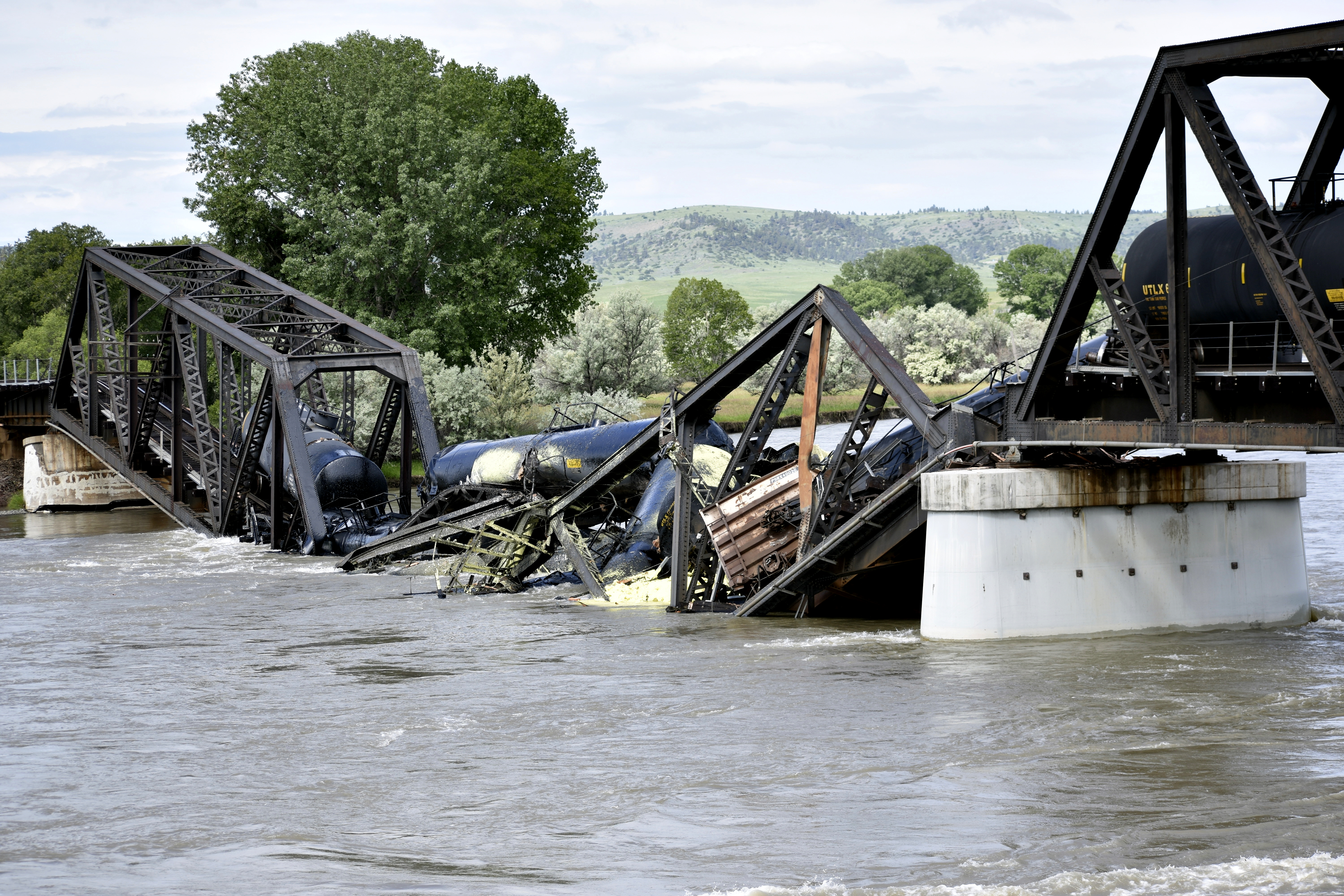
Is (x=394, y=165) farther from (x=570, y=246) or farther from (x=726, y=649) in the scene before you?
(x=726, y=649)

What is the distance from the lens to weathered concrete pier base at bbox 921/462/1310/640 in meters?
19.2

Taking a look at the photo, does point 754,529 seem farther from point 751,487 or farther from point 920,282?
point 920,282

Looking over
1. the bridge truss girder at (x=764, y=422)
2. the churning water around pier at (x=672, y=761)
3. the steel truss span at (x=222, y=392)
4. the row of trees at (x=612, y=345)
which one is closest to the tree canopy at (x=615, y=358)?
the row of trees at (x=612, y=345)

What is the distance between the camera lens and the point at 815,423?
2219 cm

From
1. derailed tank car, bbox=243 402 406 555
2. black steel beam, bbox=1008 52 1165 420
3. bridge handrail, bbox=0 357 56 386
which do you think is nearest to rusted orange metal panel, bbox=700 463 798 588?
black steel beam, bbox=1008 52 1165 420

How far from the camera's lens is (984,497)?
1914 cm

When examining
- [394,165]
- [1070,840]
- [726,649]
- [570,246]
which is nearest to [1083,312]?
[726,649]

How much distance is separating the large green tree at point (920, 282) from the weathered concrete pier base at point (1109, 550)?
138286mm

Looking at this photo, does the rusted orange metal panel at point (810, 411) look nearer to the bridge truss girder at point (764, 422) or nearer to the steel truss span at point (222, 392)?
the bridge truss girder at point (764, 422)

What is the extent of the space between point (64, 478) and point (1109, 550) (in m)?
45.2

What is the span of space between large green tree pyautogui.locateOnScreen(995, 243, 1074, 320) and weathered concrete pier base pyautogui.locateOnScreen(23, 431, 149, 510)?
3694 inches

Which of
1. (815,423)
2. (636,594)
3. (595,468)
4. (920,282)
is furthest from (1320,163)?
(920,282)

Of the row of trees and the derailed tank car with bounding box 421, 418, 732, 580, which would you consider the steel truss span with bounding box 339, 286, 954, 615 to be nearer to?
the derailed tank car with bounding box 421, 418, 732, 580

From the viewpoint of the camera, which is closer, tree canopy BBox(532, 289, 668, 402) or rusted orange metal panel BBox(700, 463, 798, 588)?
rusted orange metal panel BBox(700, 463, 798, 588)
